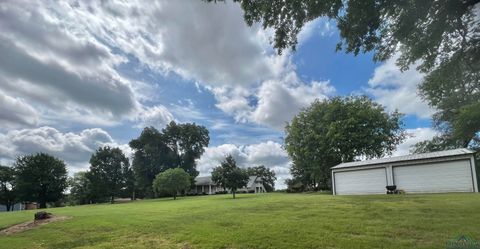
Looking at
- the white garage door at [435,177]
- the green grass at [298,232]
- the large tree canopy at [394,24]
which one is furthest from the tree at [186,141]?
the large tree canopy at [394,24]

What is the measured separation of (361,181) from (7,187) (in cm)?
7054

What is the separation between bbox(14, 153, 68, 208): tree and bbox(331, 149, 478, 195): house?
5467cm

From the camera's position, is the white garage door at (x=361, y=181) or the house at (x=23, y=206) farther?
the house at (x=23, y=206)

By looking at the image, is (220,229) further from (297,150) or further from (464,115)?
(297,150)

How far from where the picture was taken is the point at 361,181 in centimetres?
3042

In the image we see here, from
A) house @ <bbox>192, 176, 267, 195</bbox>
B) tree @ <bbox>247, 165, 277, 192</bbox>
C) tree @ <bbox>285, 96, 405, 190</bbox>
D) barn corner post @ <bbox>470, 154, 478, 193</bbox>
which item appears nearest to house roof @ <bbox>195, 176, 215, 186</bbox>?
house @ <bbox>192, 176, 267, 195</bbox>

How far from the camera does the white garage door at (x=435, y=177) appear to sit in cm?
2317

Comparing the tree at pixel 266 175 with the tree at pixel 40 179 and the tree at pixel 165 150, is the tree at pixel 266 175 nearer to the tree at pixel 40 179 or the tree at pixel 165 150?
the tree at pixel 165 150

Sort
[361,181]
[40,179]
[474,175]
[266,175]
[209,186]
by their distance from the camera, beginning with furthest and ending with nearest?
1. [266,175]
2. [209,186]
3. [40,179]
4. [361,181]
5. [474,175]

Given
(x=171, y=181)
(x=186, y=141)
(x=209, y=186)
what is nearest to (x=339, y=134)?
(x=171, y=181)

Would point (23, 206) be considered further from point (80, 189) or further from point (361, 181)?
point (361, 181)

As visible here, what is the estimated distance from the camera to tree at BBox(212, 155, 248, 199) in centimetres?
3812

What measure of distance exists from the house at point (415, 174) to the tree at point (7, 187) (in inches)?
2582

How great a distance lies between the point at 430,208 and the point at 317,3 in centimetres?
977
